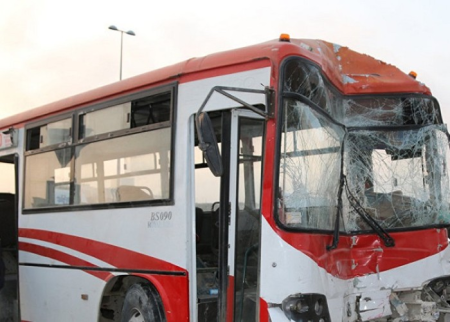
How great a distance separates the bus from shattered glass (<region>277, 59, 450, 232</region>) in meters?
0.01

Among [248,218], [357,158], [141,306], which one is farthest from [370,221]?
[141,306]

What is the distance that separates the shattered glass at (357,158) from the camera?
447 centimetres

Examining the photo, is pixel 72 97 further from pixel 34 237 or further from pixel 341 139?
pixel 341 139

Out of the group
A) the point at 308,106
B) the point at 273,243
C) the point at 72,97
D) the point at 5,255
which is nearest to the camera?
the point at 273,243

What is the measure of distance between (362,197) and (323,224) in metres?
0.64

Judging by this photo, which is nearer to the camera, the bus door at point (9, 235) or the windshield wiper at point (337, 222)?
the windshield wiper at point (337, 222)

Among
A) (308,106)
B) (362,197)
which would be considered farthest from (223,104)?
(362,197)

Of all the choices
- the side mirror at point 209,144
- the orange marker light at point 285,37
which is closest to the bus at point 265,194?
the side mirror at point 209,144

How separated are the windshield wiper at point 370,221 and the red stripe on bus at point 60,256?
252 centimetres

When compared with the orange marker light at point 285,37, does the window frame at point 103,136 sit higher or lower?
lower

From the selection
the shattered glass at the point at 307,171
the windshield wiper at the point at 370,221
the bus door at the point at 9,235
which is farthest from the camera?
the bus door at the point at 9,235

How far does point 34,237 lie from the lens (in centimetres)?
684

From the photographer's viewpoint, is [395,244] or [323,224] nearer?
[323,224]

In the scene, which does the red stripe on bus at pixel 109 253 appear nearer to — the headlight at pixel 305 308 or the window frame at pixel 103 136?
the window frame at pixel 103 136
